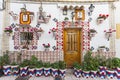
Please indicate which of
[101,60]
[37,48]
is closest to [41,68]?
[37,48]

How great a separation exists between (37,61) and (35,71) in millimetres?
452

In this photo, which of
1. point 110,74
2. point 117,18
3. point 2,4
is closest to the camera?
point 110,74

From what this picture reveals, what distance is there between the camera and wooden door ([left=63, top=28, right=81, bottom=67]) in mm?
8570

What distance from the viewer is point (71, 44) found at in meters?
8.61

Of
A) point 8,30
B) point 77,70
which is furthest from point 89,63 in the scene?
point 8,30

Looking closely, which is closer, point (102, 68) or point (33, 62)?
point (102, 68)

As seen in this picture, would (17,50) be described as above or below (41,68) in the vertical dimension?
above

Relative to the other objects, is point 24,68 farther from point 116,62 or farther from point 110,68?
point 116,62

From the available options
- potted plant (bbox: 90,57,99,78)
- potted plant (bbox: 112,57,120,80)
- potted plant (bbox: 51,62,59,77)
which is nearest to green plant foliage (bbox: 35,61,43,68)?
potted plant (bbox: 51,62,59,77)

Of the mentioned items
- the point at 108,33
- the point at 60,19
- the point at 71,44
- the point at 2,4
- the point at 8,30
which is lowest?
the point at 71,44

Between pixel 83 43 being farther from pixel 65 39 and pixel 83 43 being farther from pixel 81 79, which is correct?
pixel 81 79

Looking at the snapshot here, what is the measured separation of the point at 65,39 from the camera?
28.1ft

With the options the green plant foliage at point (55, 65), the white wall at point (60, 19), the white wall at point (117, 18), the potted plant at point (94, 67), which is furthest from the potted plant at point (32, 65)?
the white wall at point (117, 18)

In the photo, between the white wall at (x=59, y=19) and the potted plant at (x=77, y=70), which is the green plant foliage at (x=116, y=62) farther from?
the potted plant at (x=77, y=70)
